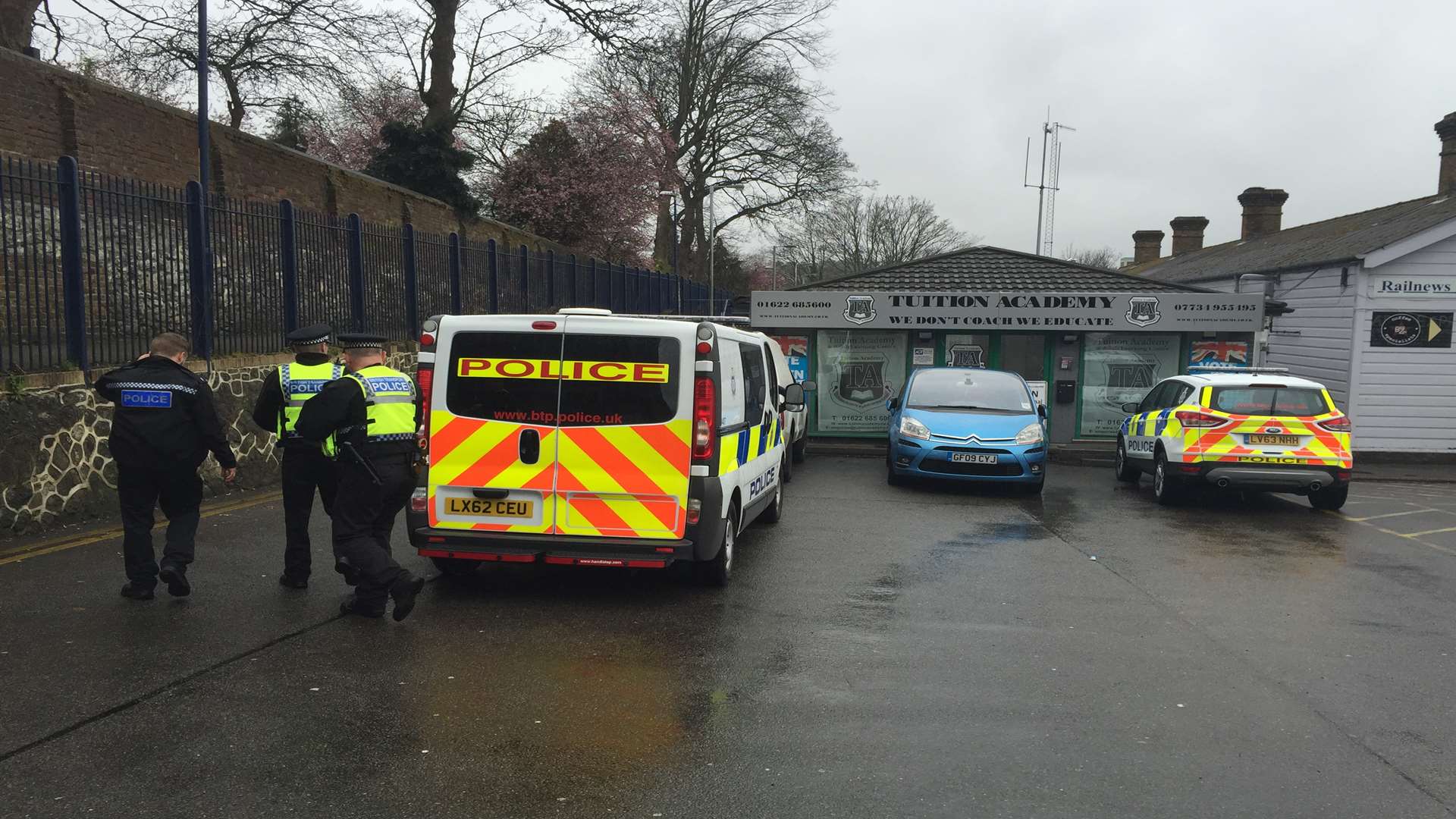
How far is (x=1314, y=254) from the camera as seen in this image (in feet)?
69.8

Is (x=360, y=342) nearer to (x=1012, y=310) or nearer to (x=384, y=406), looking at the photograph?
(x=384, y=406)

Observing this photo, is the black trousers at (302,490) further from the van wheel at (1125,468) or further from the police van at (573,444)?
the van wheel at (1125,468)

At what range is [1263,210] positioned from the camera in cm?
3188

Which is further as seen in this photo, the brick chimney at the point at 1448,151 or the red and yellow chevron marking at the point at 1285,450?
the brick chimney at the point at 1448,151

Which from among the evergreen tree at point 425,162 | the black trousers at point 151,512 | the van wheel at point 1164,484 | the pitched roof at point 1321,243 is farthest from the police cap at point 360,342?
the evergreen tree at point 425,162

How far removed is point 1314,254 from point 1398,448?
449 centimetres

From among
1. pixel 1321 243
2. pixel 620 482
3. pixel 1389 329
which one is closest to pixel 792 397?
pixel 620 482

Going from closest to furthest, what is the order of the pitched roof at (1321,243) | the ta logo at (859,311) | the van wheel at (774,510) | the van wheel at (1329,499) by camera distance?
the van wheel at (774,510) < the van wheel at (1329,499) < the ta logo at (859,311) < the pitched roof at (1321,243)

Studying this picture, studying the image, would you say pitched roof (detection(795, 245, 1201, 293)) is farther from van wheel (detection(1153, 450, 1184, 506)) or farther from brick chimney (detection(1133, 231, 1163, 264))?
brick chimney (detection(1133, 231, 1163, 264))

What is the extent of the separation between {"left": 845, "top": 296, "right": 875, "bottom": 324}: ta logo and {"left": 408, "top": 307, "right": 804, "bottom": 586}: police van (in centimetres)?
1164

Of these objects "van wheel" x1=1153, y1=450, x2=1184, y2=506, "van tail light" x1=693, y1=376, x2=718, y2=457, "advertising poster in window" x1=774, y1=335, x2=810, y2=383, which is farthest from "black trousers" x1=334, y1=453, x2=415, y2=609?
"advertising poster in window" x1=774, y1=335, x2=810, y2=383

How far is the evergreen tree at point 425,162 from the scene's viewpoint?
24328mm

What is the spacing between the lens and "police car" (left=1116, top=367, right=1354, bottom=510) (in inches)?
442

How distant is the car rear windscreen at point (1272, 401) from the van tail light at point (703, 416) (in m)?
7.20
